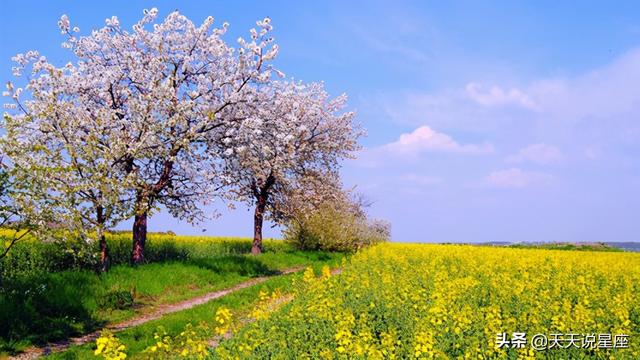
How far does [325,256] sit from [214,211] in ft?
41.6

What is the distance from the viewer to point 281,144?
30.0m

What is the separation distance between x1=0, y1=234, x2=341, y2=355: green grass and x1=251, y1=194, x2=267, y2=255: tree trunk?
6.56 m

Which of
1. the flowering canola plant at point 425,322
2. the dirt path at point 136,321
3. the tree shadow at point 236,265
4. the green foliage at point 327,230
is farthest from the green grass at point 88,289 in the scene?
the green foliage at point 327,230

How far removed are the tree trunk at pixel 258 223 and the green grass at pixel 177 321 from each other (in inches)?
492

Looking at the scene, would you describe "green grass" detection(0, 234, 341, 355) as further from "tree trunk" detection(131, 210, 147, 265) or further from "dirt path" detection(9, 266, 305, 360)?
"tree trunk" detection(131, 210, 147, 265)

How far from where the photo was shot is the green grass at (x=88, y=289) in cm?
1319

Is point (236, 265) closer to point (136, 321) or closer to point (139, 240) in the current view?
point (139, 240)

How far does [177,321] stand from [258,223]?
19.8m

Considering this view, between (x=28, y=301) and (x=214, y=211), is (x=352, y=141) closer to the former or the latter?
(x=214, y=211)

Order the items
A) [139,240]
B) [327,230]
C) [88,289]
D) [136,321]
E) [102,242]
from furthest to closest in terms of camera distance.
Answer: [327,230]
[139,240]
[102,242]
[88,289]
[136,321]

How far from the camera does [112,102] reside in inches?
918

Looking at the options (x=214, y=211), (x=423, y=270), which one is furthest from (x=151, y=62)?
(x=423, y=270)

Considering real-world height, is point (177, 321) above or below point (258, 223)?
below

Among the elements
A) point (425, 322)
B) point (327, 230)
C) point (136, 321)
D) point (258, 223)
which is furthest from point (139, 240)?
point (425, 322)
